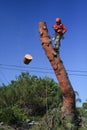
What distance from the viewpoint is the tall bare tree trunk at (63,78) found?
1111 cm

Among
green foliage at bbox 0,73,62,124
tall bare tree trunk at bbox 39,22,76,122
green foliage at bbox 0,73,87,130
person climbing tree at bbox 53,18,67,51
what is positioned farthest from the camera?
green foliage at bbox 0,73,62,124

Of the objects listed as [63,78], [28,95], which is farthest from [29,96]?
[63,78]

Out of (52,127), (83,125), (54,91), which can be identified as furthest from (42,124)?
(54,91)

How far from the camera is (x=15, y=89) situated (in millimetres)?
40469

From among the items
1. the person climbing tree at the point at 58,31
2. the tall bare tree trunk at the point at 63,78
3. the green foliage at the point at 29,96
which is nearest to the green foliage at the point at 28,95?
the green foliage at the point at 29,96

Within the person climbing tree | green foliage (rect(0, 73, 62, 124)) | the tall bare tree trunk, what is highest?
green foliage (rect(0, 73, 62, 124))

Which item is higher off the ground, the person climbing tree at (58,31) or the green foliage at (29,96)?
the green foliage at (29,96)

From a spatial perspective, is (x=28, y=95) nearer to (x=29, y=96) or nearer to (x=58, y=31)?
(x=29, y=96)

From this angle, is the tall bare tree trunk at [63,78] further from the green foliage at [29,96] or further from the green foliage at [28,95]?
the green foliage at [29,96]

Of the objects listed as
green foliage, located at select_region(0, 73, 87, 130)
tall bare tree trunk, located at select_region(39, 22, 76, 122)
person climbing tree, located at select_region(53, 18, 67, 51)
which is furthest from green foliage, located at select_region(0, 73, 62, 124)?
tall bare tree trunk, located at select_region(39, 22, 76, 122)

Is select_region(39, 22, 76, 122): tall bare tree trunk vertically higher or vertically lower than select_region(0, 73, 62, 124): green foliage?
lower

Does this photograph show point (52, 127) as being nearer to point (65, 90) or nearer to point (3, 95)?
point (65, 90)

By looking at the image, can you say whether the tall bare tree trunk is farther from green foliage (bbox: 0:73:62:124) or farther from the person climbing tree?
green foliage (bbox: 0:73:62:124)

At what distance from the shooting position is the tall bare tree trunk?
11109 millimetres
